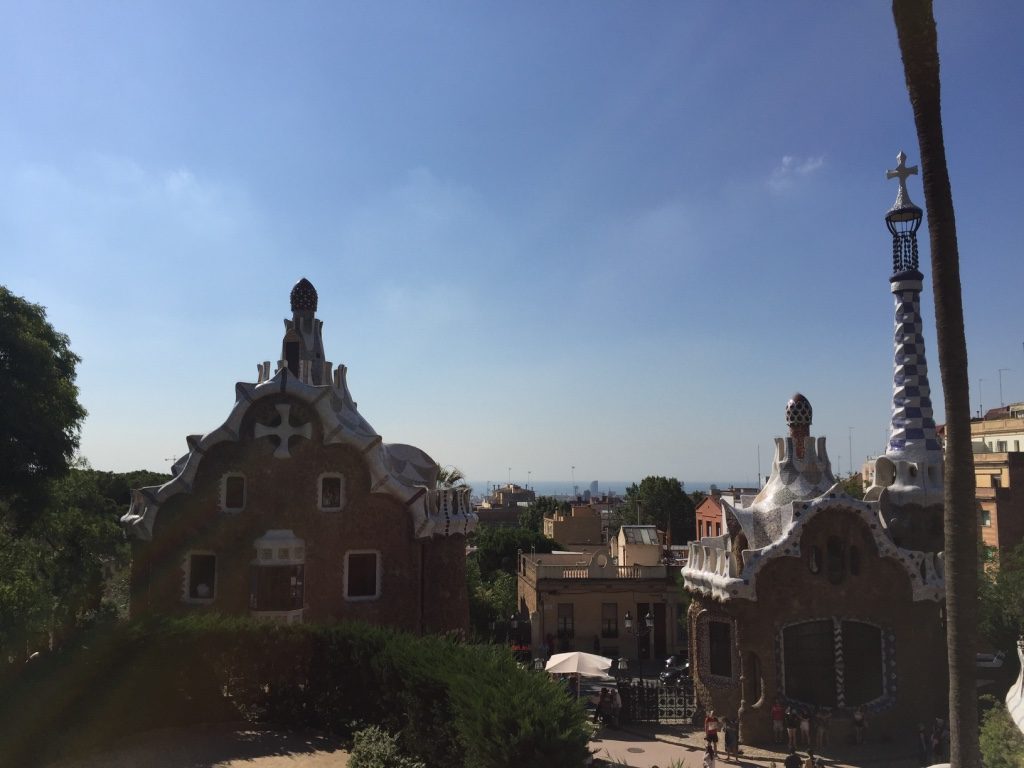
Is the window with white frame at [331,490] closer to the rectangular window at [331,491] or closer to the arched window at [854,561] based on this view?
the rectangular window at [331,491]

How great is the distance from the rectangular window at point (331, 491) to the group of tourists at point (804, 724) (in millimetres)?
14265

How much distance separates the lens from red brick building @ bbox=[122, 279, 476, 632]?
2278cm

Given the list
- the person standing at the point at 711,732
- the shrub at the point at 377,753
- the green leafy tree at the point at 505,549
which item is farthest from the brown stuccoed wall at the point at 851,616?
the green leafy tree at the point at 505,549

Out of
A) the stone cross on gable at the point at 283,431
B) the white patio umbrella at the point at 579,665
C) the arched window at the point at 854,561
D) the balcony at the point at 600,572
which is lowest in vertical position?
the white patio umbrella at the point at 579,665

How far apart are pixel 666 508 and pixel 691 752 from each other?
172 ft

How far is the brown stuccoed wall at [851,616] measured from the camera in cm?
2092

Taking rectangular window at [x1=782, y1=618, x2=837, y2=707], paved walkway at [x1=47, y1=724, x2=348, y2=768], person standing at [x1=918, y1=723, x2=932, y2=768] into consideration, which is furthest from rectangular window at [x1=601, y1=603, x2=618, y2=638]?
paved walkway at [x1=47, y1=724, x2=348, y2=768]

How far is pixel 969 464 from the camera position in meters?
10.2

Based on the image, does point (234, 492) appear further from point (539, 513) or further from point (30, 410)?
point (539, 513)

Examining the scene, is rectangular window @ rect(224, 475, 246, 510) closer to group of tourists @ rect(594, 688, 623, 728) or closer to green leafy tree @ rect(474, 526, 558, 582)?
group of tourists @ rect(594, 688, 623, 728)

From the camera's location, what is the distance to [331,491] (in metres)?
23.6

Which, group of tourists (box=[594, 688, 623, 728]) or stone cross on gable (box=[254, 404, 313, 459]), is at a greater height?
stone cross on gable (box=[254, 404, 313, 459])

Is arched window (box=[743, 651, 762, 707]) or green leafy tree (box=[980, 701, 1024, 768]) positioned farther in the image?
arched window (box=[743, 651, 762, 707])

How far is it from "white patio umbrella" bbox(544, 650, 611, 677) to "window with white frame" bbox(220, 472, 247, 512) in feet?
35.2
